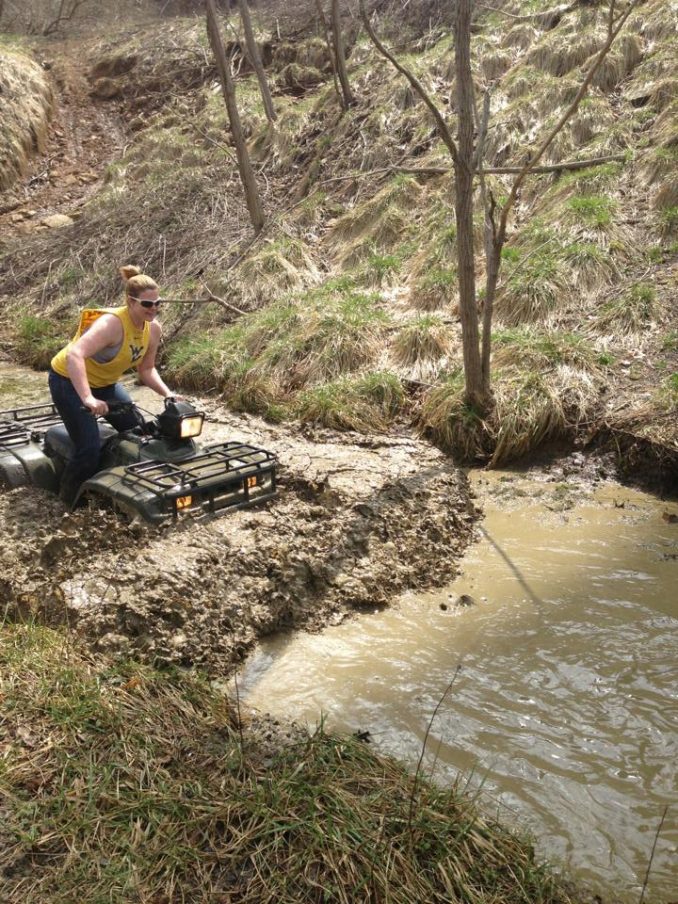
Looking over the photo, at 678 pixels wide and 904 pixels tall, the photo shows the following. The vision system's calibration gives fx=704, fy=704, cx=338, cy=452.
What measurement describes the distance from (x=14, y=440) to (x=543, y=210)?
28.0 ft

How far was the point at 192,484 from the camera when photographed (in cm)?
474

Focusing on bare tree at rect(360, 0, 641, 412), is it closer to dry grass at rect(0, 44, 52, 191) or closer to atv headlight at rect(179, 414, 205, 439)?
atv headlight at rect(179, 414, 205, 439)

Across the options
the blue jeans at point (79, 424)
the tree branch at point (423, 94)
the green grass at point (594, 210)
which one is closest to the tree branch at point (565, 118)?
the tree branch at point (423, 94)

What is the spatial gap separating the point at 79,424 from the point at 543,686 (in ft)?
11.8

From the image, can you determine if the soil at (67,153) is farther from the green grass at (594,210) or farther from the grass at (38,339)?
the green grass at (594,210)

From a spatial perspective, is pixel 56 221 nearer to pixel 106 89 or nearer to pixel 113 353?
pixel 106 89

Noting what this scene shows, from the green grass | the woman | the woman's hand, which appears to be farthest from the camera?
the green grass

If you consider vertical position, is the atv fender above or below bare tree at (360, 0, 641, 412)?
below

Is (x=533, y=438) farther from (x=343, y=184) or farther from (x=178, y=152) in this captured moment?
(x=178, y=152)

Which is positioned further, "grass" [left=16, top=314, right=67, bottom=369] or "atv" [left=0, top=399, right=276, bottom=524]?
"grass" [left=16, top=314, right=67, bottom=369]

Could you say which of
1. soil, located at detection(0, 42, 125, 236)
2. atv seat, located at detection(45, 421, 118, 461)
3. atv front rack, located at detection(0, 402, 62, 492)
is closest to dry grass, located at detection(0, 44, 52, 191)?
soil, located at detection(0, 42, 125, 236)

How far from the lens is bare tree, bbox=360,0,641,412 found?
644 cm

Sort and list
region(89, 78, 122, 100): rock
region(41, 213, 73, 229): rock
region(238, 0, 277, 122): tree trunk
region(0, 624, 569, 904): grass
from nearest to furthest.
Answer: region(0, 624, 569, 904): grass
region(238, 0, 277, 122): tree trunk
region(41, 213, 73, 229): rock
region(89, 78, 122, 100): rock

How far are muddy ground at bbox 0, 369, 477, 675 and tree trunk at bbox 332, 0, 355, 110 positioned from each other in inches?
513
